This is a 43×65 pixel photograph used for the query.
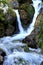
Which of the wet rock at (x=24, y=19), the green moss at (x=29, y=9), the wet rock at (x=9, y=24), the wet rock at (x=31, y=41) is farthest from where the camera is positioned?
the green moss at (x=29, y=9)

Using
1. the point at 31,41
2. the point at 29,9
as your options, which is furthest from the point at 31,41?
the point at 29,9

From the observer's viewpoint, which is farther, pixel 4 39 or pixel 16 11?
pixel 16 11

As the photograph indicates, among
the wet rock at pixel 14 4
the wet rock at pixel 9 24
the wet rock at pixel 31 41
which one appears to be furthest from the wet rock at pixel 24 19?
the wet rock at pixel 31 41

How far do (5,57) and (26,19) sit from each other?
15.1 ft

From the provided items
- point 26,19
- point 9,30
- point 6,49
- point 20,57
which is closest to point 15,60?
point 20,57

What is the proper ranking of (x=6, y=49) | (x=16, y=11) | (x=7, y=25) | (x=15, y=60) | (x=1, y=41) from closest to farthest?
(x=15, y=60) → (x=6, y=49) → (x=1, y=41) → (x=7, y=25) → (x=16, y=11)

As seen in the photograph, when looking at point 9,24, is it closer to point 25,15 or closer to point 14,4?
point 25,15

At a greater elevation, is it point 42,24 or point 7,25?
point 42,24

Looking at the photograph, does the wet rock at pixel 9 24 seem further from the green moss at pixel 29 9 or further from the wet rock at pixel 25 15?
the green moss at pixel 29 9

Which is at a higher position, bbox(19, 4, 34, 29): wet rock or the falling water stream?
bbox(19, 4, 34, 29): wet rock

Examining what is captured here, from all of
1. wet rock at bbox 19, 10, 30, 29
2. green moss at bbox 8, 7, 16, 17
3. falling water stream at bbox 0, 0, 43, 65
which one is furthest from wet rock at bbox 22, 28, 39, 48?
green moss at bbox 8, 7, 16, 17

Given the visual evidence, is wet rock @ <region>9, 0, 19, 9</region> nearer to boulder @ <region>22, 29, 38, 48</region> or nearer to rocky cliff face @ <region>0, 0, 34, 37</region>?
rocky cliff face @ <region>0, 0, 34, 37</region>

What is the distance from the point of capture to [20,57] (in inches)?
449

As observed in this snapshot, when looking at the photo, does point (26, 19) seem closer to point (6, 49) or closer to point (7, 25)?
point (7, 25)
